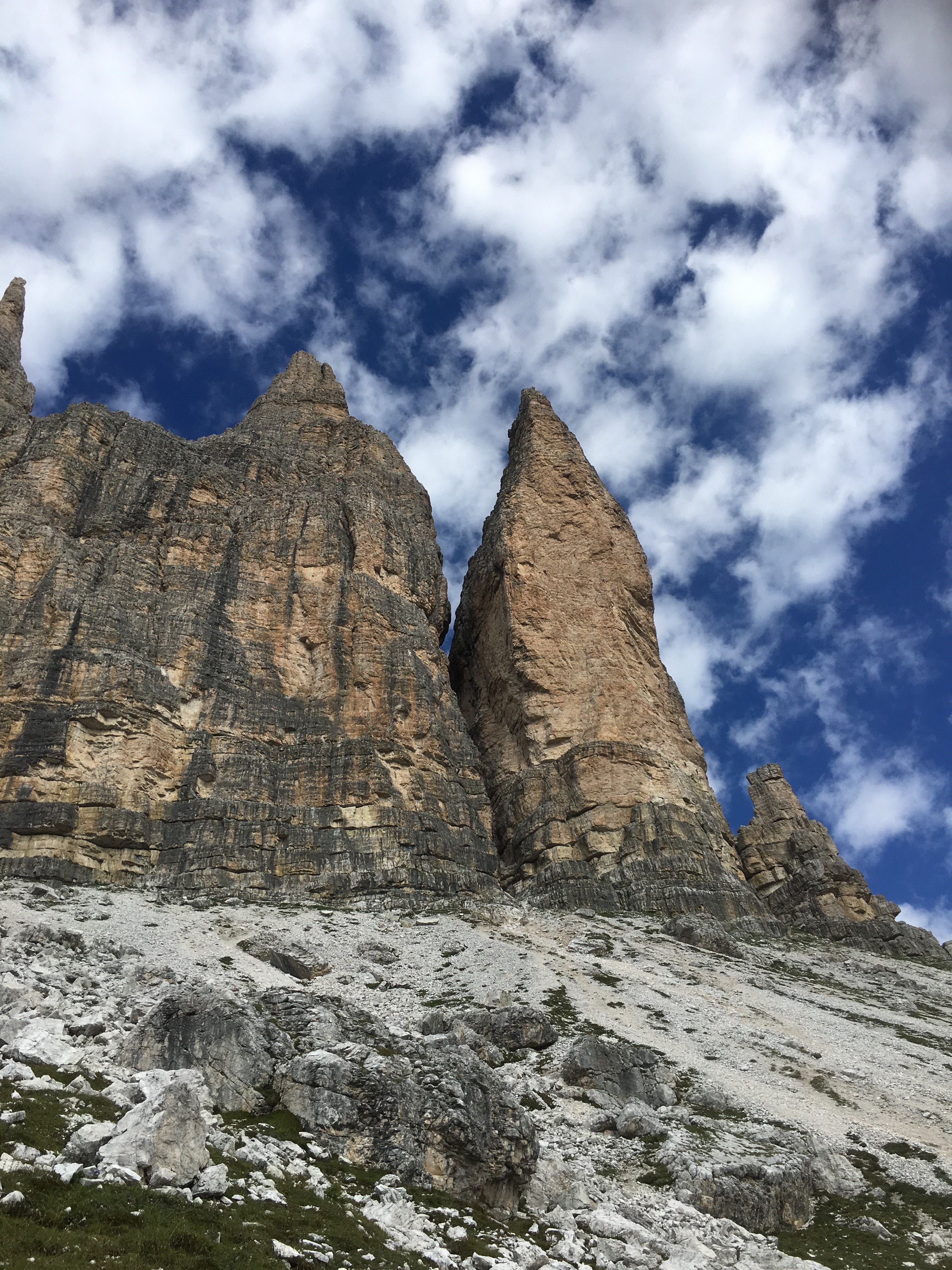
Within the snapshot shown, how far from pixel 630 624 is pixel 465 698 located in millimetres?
19658

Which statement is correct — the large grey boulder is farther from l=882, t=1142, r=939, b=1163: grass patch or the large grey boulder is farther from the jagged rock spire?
the jagged rock spire

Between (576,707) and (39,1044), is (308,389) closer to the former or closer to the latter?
(576,707)

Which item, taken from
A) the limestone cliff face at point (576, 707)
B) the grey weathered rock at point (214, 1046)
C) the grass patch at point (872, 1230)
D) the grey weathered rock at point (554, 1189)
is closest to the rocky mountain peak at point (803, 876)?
the limestone cliff face at point (576, 707)

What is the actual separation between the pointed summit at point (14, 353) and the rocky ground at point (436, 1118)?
71.1 meters

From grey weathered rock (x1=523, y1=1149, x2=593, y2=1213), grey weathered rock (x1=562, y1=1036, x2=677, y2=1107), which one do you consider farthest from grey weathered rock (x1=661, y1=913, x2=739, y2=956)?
grey weathered rock (x1=523, y1=1149, x2=593, y2=1213)

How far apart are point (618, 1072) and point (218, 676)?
44.7 m

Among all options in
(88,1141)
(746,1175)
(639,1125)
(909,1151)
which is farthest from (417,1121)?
(909,1151)

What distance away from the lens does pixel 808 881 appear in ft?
220

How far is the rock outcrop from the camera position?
58.8 meters

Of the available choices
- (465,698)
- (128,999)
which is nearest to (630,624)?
(465,698)

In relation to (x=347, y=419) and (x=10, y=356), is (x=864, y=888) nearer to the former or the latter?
(x=347, y=419)

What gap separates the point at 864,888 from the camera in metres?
66.6

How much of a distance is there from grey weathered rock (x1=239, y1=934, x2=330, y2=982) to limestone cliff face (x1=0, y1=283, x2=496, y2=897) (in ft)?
44.3

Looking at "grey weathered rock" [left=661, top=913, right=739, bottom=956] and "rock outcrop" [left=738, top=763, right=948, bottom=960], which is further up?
"rock outcrop" [left=738, top=763, right=948, bottom=960]
